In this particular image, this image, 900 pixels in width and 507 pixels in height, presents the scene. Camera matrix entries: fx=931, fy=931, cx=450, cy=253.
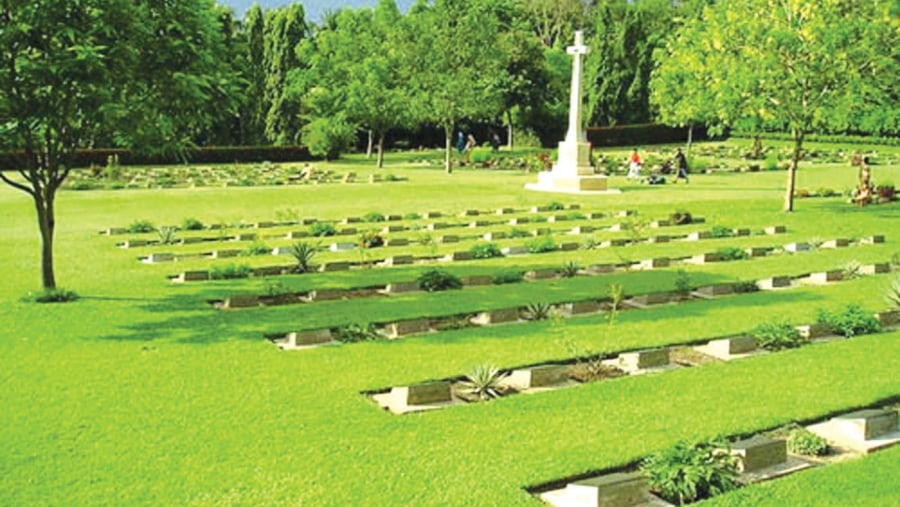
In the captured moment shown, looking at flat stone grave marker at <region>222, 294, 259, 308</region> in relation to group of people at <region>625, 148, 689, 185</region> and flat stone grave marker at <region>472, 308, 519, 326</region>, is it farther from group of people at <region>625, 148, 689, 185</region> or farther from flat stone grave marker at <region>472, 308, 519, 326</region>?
group of people at <region>625, 148, 689, 185</region>

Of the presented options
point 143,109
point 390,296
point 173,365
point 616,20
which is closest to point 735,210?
point 390,296

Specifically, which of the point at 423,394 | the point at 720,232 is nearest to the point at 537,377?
the point at 423,394

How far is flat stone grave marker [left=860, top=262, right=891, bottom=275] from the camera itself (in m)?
17.1

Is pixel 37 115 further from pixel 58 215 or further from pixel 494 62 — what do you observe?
pixel 494 62

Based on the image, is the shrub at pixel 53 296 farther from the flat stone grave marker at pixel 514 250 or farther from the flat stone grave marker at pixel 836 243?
the flat stone grave marker at pixel 836 243

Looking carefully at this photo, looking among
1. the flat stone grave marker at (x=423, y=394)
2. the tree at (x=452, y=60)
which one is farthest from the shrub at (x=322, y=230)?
the tree at (x=452, y=60)

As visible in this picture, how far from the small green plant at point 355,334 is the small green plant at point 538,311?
240 cm

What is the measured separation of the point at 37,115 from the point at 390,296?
575 centimetres

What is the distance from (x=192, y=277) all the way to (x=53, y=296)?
2694 mm

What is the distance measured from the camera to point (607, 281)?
16.0 meters

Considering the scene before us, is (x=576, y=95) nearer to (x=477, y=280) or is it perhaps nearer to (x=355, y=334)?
(x=477, y=280)

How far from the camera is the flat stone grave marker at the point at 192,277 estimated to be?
1616cm

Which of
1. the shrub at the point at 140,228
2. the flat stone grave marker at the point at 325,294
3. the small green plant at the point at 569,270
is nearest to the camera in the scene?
the flat stone grave marker at the point at 325,294

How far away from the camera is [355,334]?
11.9 metres
